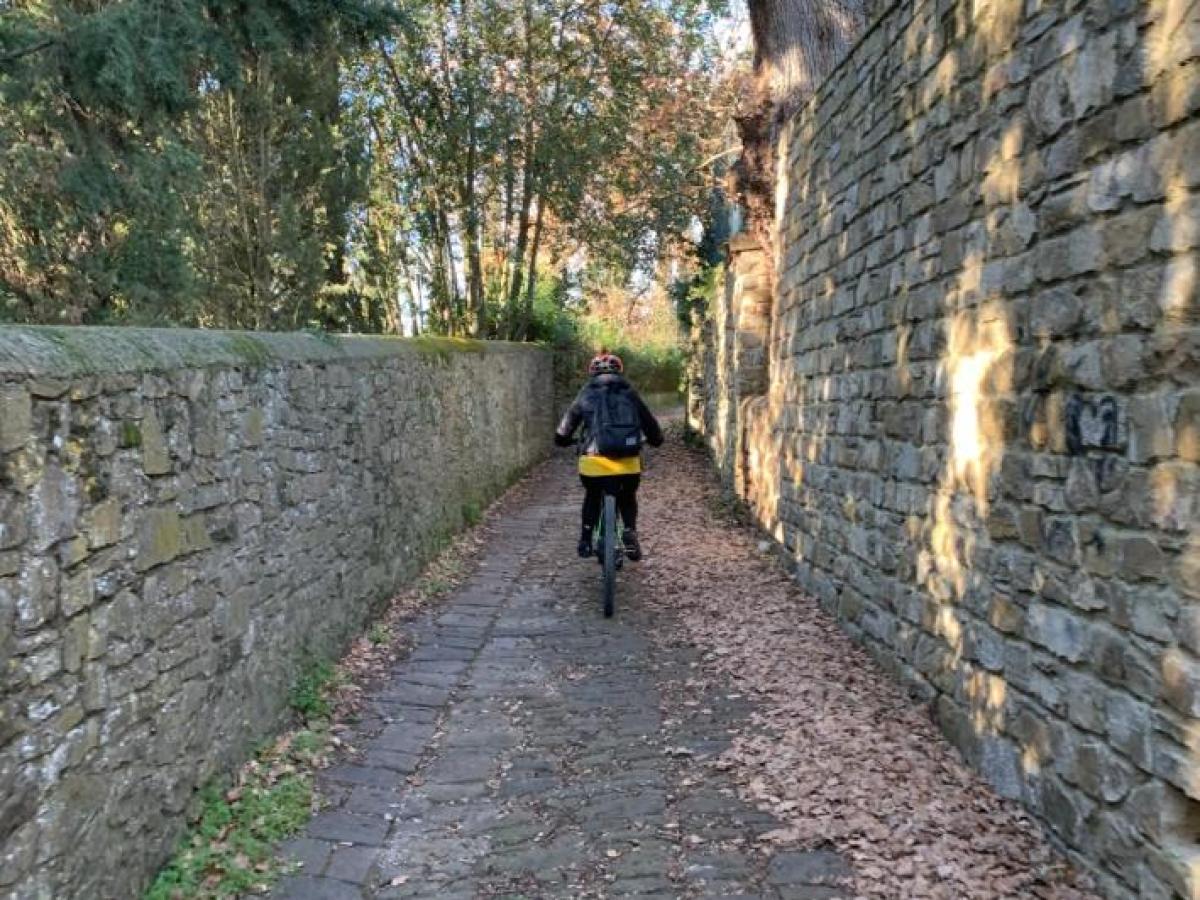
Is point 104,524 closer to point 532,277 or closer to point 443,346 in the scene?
point 443,346

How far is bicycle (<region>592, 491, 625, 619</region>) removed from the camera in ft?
21.8

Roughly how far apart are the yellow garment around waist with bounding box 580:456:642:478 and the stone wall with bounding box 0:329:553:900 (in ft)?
5.78

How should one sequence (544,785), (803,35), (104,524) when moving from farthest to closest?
1. (803,35)
2. (544,785)
3. (104,524)

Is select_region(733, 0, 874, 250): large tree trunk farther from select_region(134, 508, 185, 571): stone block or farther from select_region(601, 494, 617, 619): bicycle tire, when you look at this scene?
select_region(134, 508, 185, 571): stone block

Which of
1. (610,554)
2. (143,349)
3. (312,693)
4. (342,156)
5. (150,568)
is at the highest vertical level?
(342,156)

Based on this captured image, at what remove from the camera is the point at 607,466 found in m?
7.14

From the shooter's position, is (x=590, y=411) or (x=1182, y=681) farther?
(x=590, y=411)

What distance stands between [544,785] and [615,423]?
345 cm

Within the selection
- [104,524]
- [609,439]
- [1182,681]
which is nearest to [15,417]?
[104,524]

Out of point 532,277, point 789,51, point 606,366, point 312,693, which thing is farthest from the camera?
point 532,277

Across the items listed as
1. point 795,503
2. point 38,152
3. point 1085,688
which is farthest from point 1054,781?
point 38,152

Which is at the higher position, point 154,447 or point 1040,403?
point 1040,403

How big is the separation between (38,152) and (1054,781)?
Result: 703 centimetres

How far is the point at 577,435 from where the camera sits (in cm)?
750
